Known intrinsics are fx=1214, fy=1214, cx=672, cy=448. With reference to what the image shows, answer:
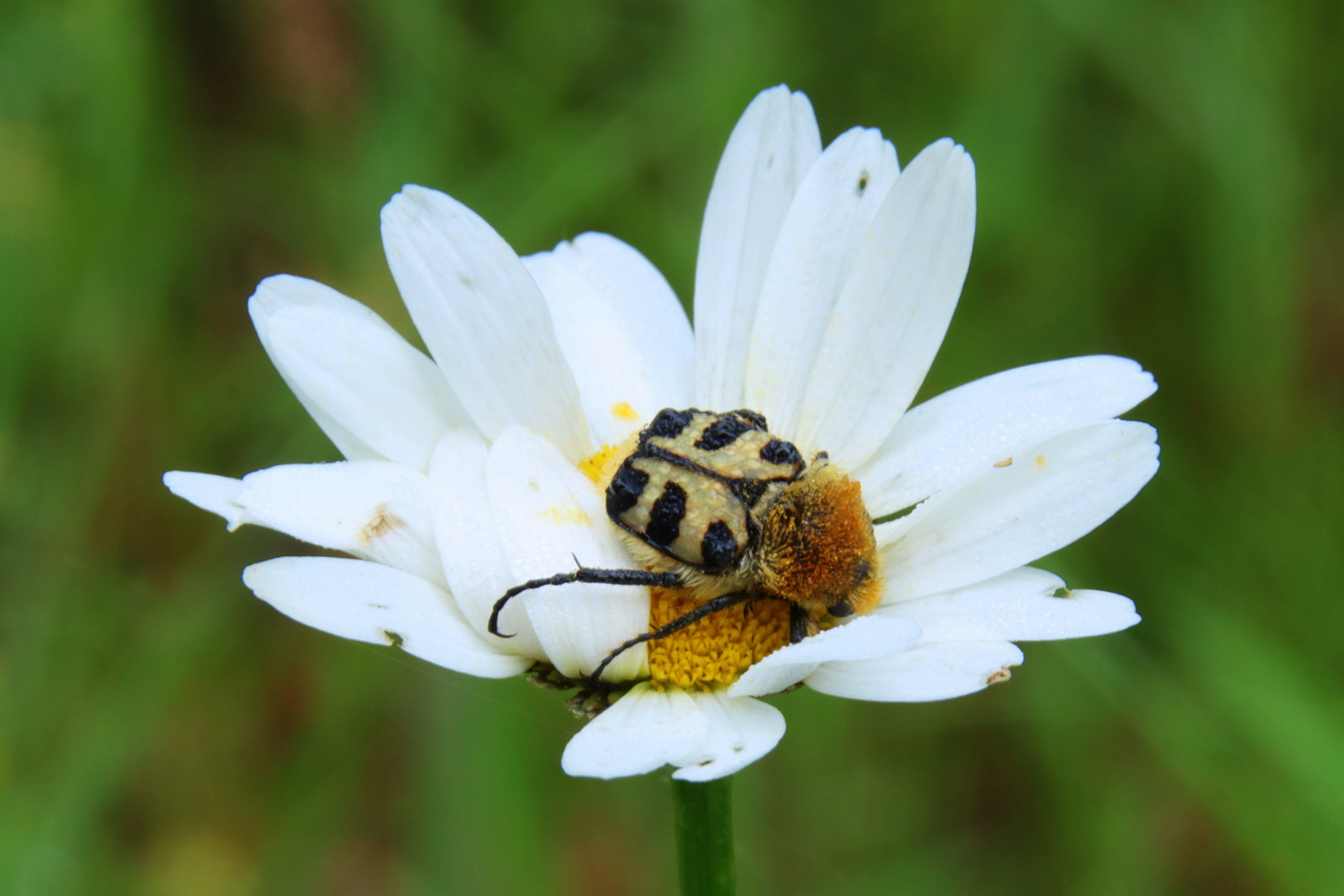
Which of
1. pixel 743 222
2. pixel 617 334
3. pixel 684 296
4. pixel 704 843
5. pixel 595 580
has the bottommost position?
pixel 704 843

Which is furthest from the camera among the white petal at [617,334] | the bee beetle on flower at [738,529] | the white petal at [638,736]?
the white petal at [617,334]

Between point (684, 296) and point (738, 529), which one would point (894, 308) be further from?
point (684, 296)

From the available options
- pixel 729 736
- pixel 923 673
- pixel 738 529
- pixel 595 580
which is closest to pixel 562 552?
pixel 595 580

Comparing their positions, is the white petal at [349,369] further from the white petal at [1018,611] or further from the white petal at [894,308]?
the white petal at [1018,611]

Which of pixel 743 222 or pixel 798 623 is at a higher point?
pixel 743 222

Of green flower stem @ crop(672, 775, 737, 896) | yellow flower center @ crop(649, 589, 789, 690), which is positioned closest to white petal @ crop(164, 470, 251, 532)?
yellow flower center @ crop(649, 589, 789, 690)

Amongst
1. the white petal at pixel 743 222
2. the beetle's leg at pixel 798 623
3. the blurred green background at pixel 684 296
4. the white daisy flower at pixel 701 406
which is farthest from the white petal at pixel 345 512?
the blurred green background at pixel 684 296

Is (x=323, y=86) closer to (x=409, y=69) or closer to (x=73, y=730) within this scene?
(x=409, y=69)
